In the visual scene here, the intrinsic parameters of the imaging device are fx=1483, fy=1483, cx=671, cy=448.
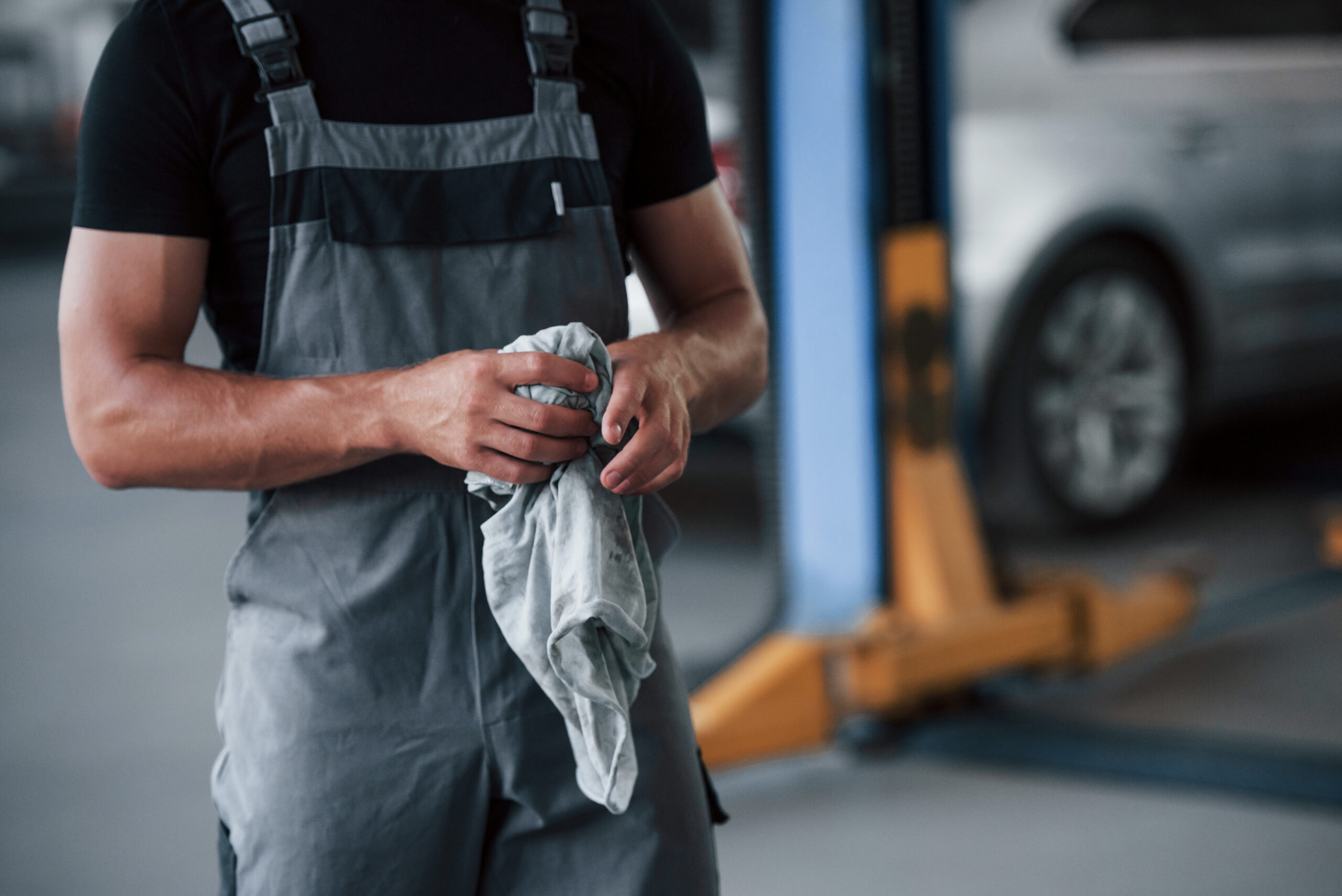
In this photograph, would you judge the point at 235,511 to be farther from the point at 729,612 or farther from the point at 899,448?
the point at 899,448

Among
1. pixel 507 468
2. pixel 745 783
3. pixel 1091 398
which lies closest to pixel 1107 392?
pixel 1091 398

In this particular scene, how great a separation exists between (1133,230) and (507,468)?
325cm

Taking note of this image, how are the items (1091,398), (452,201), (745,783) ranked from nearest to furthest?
1. (452,201)
2. (745,783)
3. (1091,398)

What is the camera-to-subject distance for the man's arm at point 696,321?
106cm

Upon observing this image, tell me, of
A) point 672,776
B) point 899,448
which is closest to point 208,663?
point 899,448

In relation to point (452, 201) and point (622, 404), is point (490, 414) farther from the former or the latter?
point (452, 201)

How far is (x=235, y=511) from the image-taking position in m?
5.24

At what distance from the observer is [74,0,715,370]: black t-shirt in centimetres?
100

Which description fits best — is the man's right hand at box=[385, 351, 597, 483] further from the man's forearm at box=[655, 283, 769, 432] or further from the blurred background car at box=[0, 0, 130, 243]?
the blurred background car at box=[0, 0, 130, 243]

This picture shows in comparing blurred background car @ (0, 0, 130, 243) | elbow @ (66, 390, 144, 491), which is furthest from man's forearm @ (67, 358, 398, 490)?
blurred background car @ (0, 0, 130, 243)

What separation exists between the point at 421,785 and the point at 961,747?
1.89 meters

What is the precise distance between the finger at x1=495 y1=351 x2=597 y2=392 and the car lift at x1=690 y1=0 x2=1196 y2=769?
1668 mm

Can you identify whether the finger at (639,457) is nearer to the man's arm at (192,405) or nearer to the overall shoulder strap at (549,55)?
the man's arm at (192,405)

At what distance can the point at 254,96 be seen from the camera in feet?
3.38
